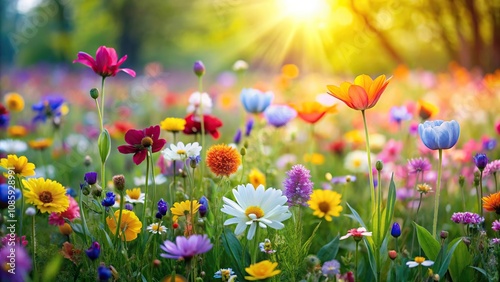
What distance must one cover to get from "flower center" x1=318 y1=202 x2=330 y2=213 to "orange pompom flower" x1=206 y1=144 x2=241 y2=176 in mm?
380

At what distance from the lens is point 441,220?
213 cm

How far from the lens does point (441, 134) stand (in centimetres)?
133

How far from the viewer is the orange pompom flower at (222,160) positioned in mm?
1481

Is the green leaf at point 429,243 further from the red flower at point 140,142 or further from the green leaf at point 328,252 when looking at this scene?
the red flower at point 140,142

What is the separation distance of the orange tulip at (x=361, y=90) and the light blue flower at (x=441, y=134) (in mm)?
159

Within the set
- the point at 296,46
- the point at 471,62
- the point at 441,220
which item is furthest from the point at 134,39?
the point at 441,220

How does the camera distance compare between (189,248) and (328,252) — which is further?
(328,252)

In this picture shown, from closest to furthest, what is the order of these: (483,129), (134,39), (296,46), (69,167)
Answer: (69,167), (483,129), (134,39), (296,46)

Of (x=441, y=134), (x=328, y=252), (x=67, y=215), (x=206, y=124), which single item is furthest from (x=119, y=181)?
(x=441, y=134)

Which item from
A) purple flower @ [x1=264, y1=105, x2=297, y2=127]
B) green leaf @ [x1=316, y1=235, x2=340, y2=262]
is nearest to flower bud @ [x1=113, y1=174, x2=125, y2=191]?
green leaf @ [x1=316, y1=235, x2=340, y2=262]

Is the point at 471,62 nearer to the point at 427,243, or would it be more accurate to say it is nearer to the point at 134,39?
the point at 427,243

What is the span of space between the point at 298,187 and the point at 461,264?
0.52 metres

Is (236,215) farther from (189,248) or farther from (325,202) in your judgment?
(325,202)

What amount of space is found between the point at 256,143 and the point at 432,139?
1.01m
